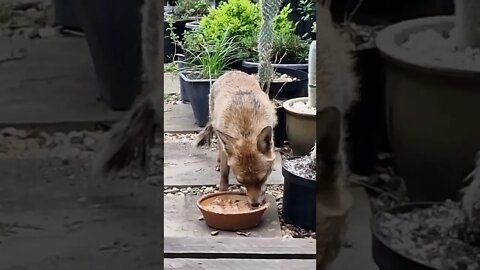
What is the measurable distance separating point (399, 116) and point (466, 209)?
0.21 m

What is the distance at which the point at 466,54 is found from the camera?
1288 mm

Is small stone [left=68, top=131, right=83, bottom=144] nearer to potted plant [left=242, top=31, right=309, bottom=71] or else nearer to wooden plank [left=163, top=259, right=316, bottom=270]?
wooden plank [left=163, top=259, right=316, bottom=270]

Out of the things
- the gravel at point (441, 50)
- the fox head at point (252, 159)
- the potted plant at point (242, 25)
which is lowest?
the fox head at point (252, 159)

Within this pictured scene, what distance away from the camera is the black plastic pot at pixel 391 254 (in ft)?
4.39

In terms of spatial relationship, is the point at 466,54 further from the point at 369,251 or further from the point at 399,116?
the point at 369,251

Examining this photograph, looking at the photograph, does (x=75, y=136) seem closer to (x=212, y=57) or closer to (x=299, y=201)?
(x=299, y=201)

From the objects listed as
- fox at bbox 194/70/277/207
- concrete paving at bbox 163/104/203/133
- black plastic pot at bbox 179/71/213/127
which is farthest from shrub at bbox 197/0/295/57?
fox at bbox 194/70/277/207

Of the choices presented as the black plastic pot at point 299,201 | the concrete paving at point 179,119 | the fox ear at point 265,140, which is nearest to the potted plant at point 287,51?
the concrete paving at point 179,119

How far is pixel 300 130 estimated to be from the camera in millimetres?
3762

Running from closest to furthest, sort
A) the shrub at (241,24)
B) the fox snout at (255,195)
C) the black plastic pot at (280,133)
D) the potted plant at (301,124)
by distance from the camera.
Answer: the fox snout at (255,195) < the potted plant at (301,124) < the black plastic pot at (280,133) < the shrub at (241,24)

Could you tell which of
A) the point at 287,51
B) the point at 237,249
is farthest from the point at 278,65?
the point at 237,249

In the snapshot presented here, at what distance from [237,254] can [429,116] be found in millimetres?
941

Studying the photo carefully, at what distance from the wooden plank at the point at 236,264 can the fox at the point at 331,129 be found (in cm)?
68

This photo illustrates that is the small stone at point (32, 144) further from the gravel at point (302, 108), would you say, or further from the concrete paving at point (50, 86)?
the gravel at point (302, 108)
